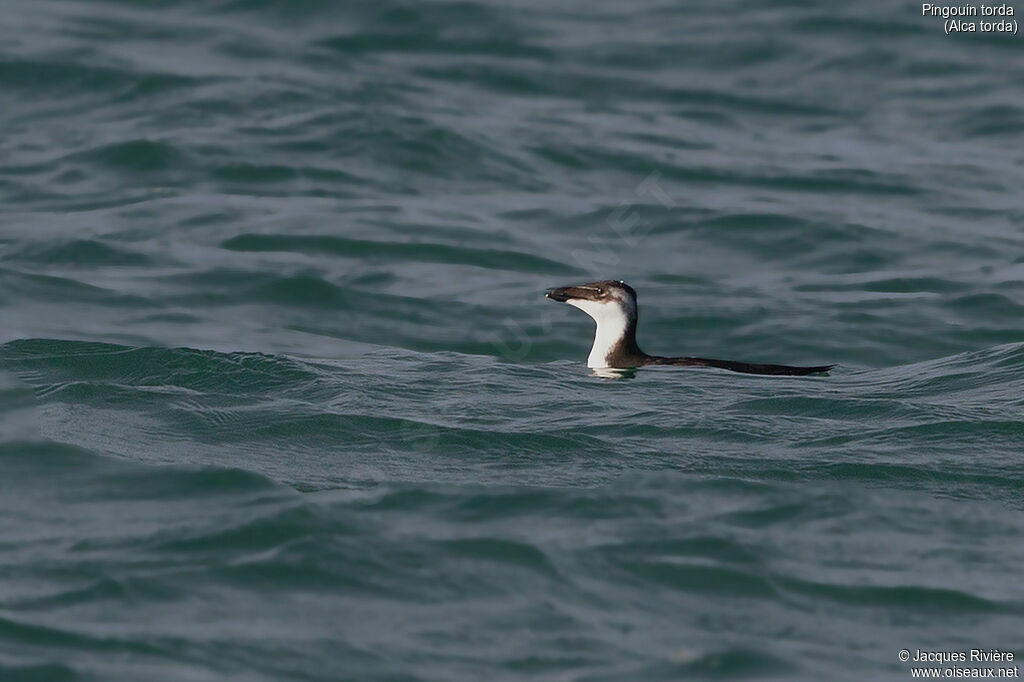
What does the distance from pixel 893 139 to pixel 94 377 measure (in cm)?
1117

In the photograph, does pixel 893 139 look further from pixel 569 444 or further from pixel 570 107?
pixel 569 444

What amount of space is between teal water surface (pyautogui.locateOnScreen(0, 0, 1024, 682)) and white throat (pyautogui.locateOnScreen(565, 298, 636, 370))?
0.27 meters

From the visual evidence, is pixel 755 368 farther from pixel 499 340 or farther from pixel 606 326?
pixel 499 340

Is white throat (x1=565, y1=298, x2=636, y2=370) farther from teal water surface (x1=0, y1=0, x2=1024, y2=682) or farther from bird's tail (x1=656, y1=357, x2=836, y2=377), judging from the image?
bird's tail (x1=656, y1=357, x2=836, y2=377)

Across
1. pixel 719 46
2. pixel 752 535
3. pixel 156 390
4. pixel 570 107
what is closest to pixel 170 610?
pixel 752 535

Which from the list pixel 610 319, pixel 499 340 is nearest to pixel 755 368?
pixel 610 319

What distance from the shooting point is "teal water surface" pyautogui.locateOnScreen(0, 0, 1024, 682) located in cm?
686

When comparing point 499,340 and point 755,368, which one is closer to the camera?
point 755,368

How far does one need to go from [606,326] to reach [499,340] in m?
1.24

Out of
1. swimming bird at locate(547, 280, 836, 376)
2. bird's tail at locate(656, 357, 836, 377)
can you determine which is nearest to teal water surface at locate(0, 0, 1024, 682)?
bird's tail at locate(656, 357, 836, 377)

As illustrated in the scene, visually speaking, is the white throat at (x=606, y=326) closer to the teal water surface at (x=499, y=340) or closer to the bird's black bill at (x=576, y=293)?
the bird's black bill at (x=576, y=293)

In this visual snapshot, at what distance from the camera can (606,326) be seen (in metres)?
11.8

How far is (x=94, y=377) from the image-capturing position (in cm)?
1040

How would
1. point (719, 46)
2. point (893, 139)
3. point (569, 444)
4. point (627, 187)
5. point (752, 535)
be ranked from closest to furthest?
point (752, 535) < point (569, 444) < point (627, 187) < point (893, 139) < point (719, 46)
